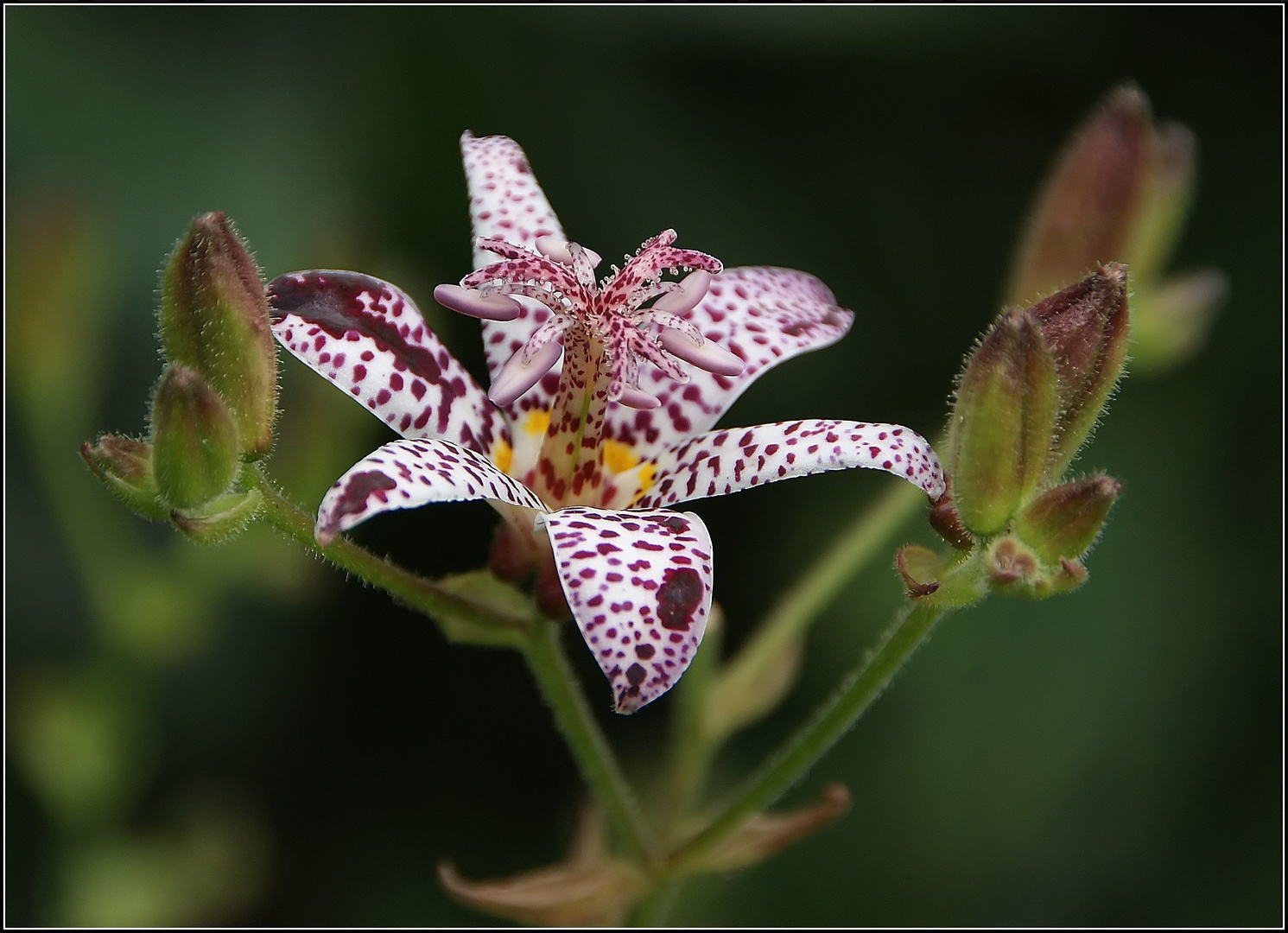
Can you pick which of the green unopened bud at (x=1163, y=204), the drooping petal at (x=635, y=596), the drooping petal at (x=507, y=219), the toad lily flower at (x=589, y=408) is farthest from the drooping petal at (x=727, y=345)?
the green unopened bud at (x=1163, y=204)

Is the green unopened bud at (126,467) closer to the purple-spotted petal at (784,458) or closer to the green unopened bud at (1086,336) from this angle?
the purple-spotted petal at (784,458)

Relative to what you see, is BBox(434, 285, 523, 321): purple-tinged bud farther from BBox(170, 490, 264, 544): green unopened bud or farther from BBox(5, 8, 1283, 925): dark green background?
BBox(5, 8, 1283, 925): dark green background

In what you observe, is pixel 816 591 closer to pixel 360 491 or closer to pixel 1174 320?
pixel 1174 320

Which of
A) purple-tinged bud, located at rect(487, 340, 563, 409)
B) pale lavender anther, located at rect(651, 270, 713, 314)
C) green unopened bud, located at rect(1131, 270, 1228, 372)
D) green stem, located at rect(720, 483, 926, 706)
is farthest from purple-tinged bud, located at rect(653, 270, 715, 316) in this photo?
green unopened bud, located at rect(1131, 270, 1228, 372)

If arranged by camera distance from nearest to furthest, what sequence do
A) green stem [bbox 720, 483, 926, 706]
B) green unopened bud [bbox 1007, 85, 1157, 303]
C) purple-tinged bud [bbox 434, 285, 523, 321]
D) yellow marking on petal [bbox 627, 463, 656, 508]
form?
purple-tinged bud [bbox 434, 285, 523, 321]
yellow marking on petal [bbox 627, 463, 656, 508]
green stem [bbox 720, 483, 926, 706]
green unopened bud [bbox 1007, 85, 1157, 303]

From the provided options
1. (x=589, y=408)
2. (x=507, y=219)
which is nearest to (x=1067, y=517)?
(x=589, y=408)

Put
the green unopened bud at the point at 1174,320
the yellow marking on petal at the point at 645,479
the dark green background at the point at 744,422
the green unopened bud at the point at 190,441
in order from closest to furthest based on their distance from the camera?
the green unopened bud at the point at 190,441 < the yellow marking on petal at the point at 645,479 < the green unopened bud at the point at 1174,320 < the dark green background at the point at 744,422
